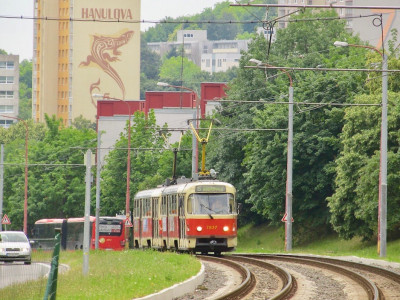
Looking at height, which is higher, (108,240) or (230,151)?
(230,151)

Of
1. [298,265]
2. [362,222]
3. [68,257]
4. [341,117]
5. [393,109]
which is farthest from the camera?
[341,117]

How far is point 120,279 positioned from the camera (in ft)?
81.2

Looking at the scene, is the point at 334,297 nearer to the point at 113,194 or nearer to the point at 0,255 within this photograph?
the point at 0,255

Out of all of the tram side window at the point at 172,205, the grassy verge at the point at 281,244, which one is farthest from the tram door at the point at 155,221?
the grassy verge at the point at 281,244

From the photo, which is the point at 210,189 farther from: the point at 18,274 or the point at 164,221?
the point at 18,274

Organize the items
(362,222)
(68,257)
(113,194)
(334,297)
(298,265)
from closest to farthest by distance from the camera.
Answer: (334,297), (298,265), (68,257), (362,222), (113,194)

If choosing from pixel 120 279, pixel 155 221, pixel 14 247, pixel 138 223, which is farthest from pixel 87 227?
pixel 138 223

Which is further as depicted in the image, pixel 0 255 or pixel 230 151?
pixel 230 151

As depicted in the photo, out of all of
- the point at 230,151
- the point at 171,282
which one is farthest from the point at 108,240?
the point at 171,282

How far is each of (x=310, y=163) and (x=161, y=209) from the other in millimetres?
17538

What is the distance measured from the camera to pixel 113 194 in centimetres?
8650

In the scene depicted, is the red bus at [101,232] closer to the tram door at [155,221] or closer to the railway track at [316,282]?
the tram door at [155,221]

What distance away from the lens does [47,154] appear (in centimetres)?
10006

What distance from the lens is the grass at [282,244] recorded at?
52900 millimetres
